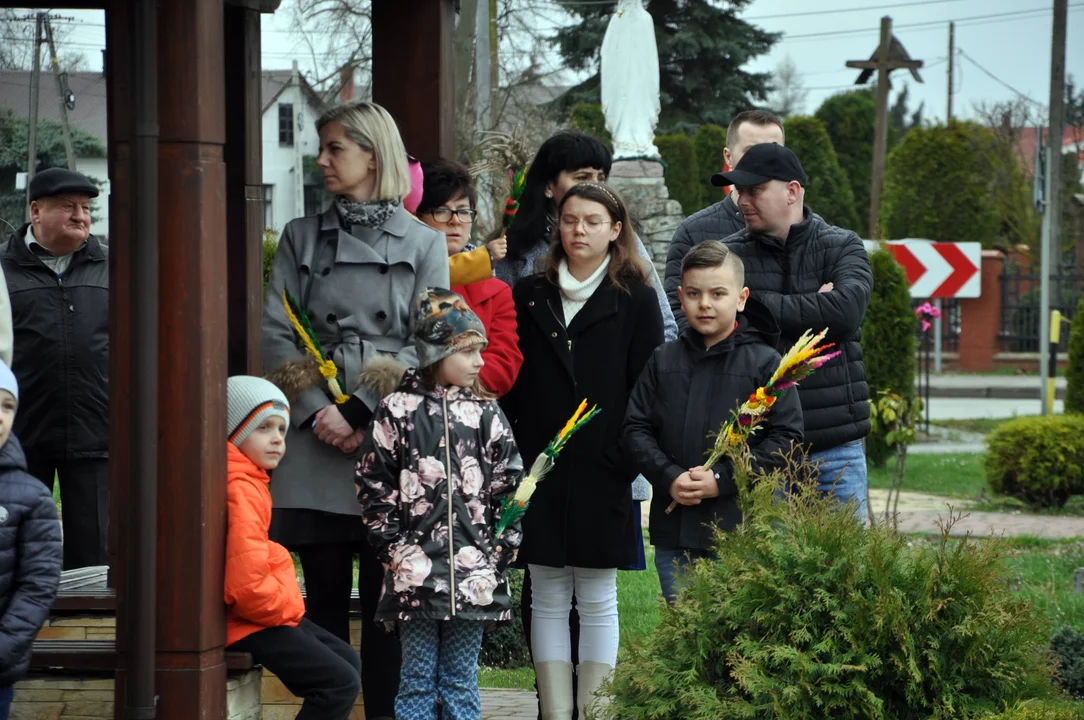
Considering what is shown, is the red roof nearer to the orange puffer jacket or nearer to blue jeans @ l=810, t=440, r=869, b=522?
blue jeans @ l=810, t=440, r=869, b=522

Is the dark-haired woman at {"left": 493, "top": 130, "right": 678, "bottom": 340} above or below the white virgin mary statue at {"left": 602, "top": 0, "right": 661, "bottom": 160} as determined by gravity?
below

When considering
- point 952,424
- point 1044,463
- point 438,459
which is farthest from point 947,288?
point 438,459

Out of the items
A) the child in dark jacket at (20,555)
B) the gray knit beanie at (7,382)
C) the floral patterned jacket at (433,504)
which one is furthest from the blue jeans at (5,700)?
the floral patterned jacket at (433,504)

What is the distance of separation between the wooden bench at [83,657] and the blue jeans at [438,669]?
47 centimetres

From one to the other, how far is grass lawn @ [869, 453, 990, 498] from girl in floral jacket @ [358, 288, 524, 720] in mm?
9195

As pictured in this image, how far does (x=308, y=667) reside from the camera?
4.21 m

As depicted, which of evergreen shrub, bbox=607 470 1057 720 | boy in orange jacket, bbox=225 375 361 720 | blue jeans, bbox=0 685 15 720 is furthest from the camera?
boy in orange jacket, bbox=225 375 361 720

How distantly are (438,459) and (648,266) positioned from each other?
1.16 metres

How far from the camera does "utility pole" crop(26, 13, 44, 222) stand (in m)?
5.92

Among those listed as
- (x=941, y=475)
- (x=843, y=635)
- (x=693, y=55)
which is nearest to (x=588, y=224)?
(x=843, y=635)

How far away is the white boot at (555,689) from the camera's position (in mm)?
4969

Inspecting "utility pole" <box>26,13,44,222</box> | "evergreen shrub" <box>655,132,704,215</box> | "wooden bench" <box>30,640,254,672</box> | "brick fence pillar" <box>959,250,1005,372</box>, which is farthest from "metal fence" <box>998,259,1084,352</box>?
"wooden bench" <box>30,640,254,672</box>

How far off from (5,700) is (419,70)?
281 centimetres

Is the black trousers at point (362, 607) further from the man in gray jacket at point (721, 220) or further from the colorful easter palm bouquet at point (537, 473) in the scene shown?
the man in gray jacket at point (721, 220)
